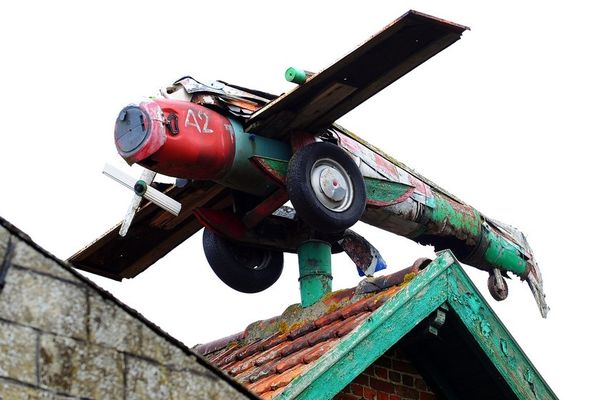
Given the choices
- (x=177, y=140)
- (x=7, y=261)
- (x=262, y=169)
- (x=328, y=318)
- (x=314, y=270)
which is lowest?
(x=7, y=261)

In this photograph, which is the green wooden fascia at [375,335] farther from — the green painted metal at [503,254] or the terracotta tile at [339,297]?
the green painted metal at [503,254]

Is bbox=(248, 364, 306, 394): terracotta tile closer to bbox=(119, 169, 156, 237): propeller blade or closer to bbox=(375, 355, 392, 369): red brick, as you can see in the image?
bbox=(375, 355, 392, 369): red brick

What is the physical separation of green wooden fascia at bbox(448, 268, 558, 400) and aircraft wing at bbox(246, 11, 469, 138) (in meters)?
1.64

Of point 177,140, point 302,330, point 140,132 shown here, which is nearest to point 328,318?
point 302,330

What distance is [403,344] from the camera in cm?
835

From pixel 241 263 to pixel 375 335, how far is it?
2.38 meters

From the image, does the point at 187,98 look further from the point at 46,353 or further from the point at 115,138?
the point at 46,353

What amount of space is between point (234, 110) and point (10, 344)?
487 cm

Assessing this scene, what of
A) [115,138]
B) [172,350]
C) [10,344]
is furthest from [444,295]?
[10,344]

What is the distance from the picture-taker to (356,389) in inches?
319

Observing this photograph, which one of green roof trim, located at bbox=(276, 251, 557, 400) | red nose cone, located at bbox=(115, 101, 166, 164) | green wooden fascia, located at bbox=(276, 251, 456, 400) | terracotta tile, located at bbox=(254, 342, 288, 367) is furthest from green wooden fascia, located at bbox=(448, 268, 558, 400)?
red nose cone, located at bbox=(115, 101, 166, 164)

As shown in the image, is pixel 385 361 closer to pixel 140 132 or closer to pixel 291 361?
pixel 291 361

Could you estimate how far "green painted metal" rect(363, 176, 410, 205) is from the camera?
9.80m

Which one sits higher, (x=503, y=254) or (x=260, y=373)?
(x=503, y=254)
